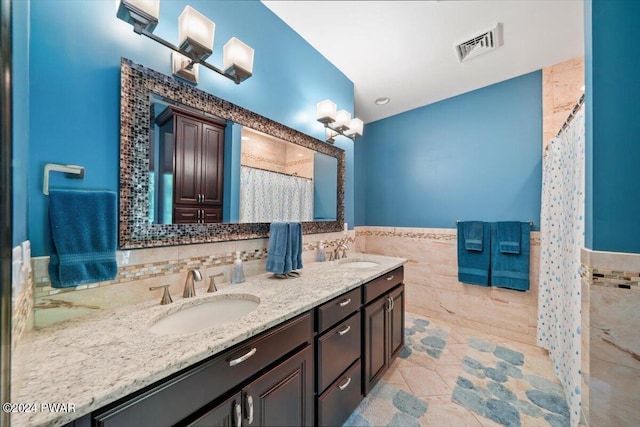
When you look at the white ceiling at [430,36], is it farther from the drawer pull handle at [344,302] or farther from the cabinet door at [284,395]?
the cabinet door at [284,395]

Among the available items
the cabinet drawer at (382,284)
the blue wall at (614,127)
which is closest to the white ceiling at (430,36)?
the blue wall at (614,127)

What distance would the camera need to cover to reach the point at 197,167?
1180mm

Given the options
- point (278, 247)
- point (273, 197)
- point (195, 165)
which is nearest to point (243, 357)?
point (278, 247)

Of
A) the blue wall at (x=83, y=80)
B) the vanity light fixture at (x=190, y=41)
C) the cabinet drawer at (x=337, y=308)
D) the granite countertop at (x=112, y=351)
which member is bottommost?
the cabinet drawer at (x=337, y=308)

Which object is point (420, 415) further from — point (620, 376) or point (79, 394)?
point (79, 394)

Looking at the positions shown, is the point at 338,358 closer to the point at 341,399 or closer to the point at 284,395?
the point at 341,399

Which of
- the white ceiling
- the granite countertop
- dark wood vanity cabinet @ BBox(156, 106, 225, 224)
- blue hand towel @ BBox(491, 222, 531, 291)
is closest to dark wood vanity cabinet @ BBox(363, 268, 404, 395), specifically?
the granite countertop

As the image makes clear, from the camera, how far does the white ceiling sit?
1.53 meters

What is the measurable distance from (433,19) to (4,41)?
6.89 feet

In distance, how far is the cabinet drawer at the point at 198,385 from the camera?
0.54 metres

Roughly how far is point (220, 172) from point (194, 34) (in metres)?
0.63

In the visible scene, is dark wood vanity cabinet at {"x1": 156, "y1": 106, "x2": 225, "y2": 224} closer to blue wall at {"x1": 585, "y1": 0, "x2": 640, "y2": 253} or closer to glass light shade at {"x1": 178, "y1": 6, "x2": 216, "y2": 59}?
glass light shade at {"x1": 178, "y1": 6, "x2": 216, "y2": 59}

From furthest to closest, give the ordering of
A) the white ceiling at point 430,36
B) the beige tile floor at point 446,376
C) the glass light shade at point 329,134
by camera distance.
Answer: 1. the glass light shade at point 329,134
2. the white ceiling at point 430,36
3. the beige tile floor at point 446,376

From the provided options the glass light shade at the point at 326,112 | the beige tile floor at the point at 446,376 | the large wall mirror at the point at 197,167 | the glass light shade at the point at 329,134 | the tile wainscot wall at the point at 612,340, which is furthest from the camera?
the glass light shade at the point at 329,134
